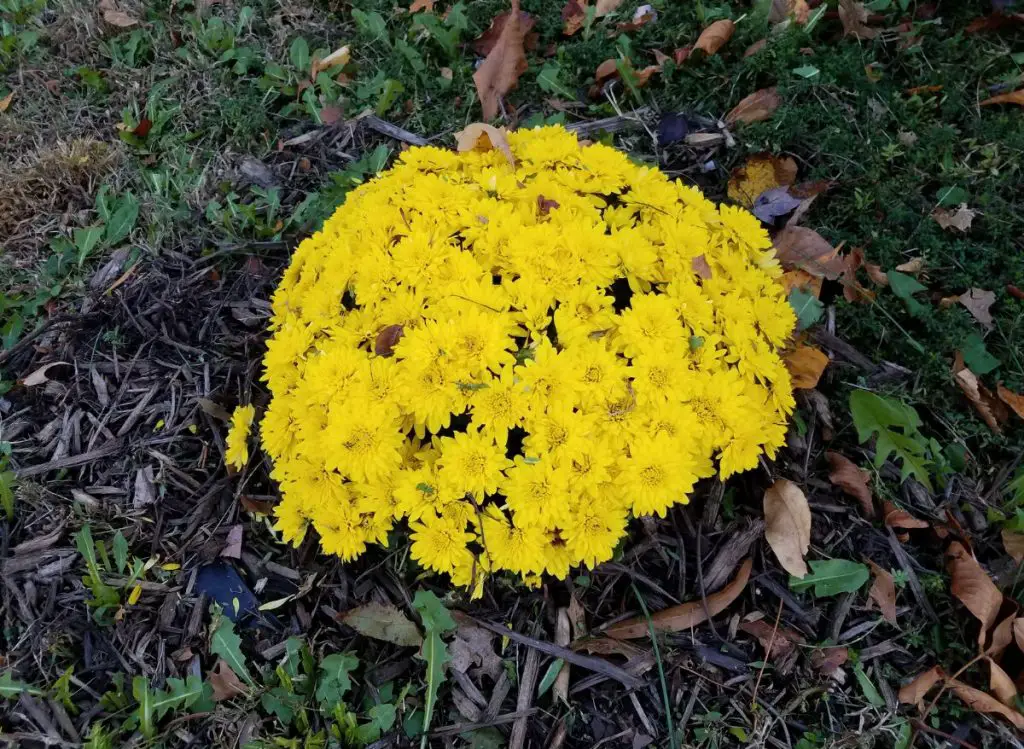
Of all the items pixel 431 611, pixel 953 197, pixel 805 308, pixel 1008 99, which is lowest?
pixel 431 611

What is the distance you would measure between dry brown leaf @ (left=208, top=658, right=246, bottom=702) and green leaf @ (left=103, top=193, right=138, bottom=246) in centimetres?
212

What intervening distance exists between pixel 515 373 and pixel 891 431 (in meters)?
1.36

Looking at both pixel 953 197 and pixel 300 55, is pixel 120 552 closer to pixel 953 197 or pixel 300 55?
pixel 300 55

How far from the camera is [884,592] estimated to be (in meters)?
2.22

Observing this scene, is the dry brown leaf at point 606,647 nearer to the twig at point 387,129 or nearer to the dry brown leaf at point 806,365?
the dry brown leaf at point 806,365

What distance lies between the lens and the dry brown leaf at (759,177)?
311 cm

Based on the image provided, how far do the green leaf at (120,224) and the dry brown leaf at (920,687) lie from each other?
3.53 metres

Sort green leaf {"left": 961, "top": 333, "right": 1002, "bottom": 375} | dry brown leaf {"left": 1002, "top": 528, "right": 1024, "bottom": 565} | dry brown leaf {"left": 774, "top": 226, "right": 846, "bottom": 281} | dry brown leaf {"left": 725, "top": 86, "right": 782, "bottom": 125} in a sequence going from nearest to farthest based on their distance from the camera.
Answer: dry brown leaf {"left": 1002, "top": 528, "right": 1024, "bottom": 565}
green leaf {"left": 961, "top": 333, "right": 1002, "bottom": 375}
dry brown leaf {"left": 774, "top": 226, "right": 846, "bottom": 281}
dry brown leaf {"left": 725, "top": 86, "right": 782, "bottom": 125}

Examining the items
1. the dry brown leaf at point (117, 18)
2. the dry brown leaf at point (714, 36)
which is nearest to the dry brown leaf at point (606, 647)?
the dry brown leaf at point (714, 36)

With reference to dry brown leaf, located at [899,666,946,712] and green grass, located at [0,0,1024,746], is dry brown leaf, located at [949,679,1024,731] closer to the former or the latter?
dry brown leaf, located at [899,666,946,712]

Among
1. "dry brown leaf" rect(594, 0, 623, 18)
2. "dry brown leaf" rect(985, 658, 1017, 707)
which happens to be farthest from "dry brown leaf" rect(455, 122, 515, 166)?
"dry brown leaf" rect(985, 658, 1017, 707)

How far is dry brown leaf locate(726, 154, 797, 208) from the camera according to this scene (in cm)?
311

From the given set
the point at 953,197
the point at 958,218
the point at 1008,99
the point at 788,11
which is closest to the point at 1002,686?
the point at 958,218

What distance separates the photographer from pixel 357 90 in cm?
380
